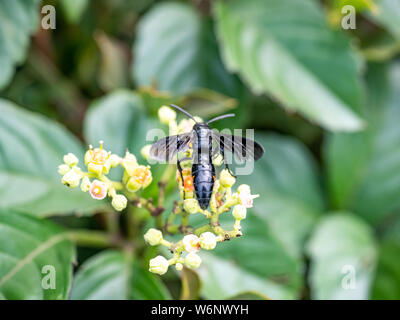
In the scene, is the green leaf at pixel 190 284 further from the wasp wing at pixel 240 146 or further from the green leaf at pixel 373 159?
the green leaf at pixel 373 159

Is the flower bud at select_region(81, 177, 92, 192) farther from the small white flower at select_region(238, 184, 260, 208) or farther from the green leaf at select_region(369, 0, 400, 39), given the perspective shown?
the green leaf at select_region(369, 0, 400, 39)

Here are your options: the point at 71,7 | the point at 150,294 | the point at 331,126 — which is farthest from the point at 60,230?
the point at 331,126

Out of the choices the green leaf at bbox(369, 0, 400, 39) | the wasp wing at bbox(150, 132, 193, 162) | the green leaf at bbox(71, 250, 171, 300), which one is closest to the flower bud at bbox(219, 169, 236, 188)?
the wasp wing at bbox(150, 132, 193, 162)

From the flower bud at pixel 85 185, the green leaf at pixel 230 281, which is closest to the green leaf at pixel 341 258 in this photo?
the green leaf at pixel 230 281

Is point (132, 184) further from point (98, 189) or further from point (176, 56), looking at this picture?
point (176, 56)

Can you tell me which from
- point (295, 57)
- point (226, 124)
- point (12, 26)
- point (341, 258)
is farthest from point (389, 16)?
point (12, 26)
